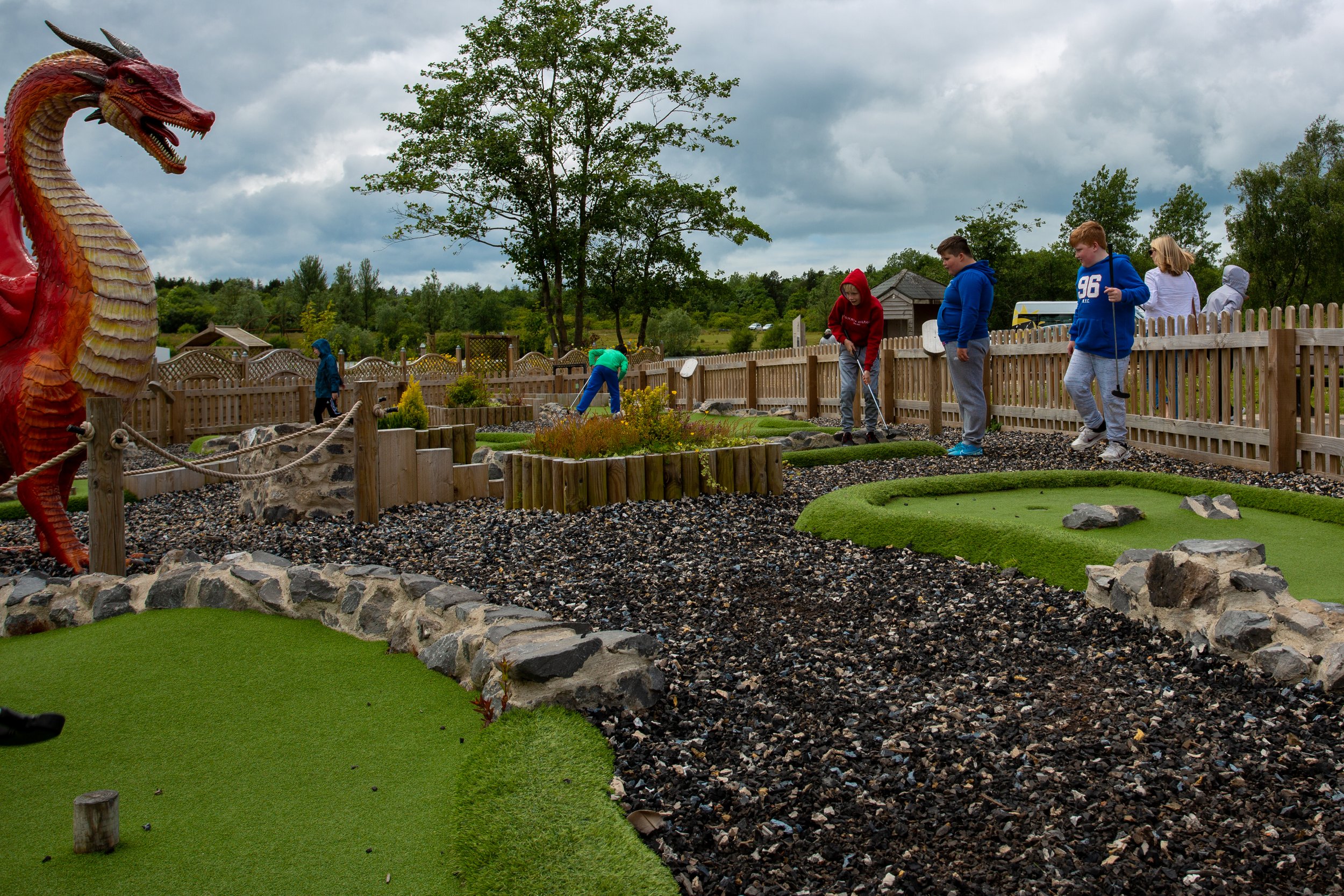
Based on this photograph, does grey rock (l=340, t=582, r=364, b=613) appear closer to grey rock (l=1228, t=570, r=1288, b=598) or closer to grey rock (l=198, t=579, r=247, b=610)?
grey rock (l=198, t=579, r=247, b=610)

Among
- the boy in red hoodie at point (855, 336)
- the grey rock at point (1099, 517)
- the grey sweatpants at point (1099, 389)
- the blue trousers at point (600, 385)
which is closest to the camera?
the grey rock at point (1099, 517)

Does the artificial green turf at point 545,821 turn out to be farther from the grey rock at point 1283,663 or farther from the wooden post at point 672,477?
the wooden post at point 672,477

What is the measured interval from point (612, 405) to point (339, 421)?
20.2 ft

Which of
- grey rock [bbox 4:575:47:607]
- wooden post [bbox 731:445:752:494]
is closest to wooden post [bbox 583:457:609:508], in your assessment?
wooden post [bbox 731:445:752:494]

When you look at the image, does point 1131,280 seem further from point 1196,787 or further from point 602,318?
point 602,318

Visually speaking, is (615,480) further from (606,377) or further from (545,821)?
(606,377)

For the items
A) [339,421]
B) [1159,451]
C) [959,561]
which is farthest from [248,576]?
[1159,451]

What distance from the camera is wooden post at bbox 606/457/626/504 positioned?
22.9 ft

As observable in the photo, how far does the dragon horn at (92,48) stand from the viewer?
18.7 ft

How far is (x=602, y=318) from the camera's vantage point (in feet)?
134

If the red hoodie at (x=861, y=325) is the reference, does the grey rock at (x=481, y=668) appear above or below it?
below

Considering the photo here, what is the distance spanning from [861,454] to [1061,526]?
14.1 ft

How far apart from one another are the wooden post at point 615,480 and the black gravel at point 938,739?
5.03ft

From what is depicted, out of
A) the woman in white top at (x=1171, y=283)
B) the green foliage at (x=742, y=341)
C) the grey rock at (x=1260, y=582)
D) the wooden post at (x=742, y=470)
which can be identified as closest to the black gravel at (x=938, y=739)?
the grey rock at (x=1260, y=582)
